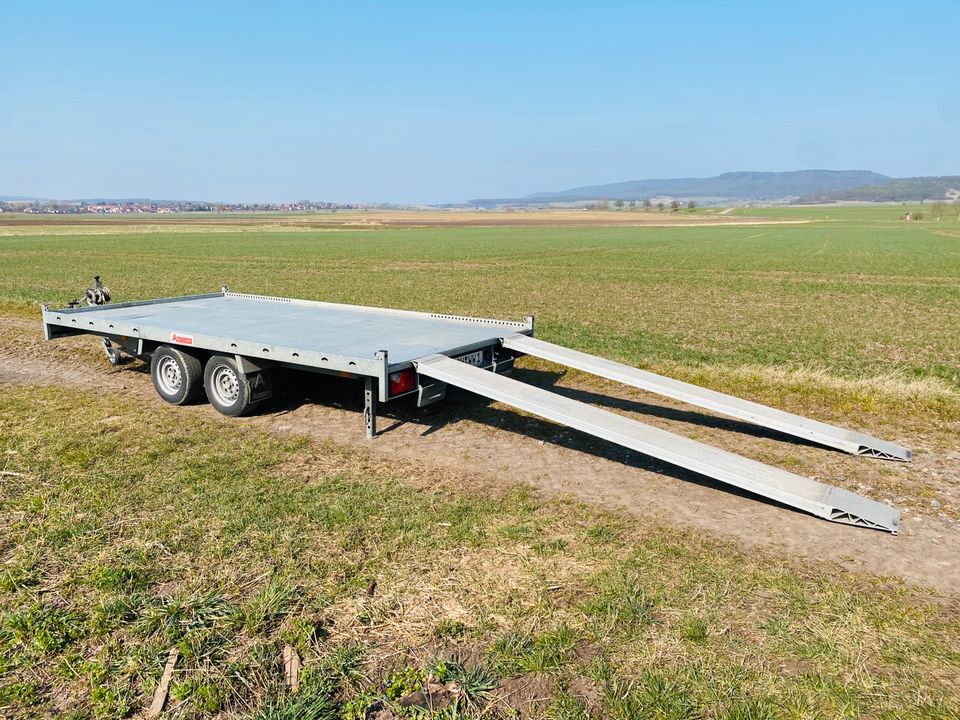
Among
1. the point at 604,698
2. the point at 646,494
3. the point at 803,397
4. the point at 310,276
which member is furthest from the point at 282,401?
the point at 310,276

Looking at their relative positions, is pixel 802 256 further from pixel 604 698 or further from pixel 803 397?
pixel 604 698

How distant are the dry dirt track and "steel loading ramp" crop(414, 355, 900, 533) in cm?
23

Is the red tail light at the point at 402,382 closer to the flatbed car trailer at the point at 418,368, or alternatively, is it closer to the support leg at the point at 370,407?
the flatbed car trailer at the point at 418,368

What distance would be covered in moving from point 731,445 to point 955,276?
92.7 feet

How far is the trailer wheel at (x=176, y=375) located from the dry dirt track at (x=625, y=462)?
213 millimetres

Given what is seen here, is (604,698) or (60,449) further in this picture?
(60,449)

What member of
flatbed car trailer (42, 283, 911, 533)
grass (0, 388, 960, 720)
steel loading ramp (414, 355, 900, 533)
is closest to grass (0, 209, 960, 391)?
flatbed car trailer (42, 283, 911, 533)

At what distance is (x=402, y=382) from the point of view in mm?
6453

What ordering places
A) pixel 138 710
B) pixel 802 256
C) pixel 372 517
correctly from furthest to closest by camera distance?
pixel 802 256, pixel 372 517, pixel 138 710

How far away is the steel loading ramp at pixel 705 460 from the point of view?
481 cm

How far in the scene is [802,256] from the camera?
40750mm

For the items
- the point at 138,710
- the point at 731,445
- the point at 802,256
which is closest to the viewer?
the point at 138,710

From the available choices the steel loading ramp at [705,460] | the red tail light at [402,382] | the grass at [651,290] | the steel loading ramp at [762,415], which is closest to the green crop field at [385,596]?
the steel loading ramp at [705,460]

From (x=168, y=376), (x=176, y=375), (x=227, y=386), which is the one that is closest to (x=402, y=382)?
(x=227, y=386)
